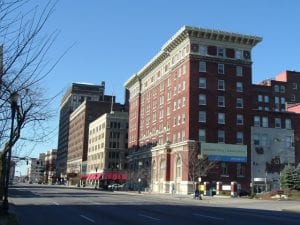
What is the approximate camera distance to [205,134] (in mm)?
80000

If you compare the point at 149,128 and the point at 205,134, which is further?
the point at 149,128

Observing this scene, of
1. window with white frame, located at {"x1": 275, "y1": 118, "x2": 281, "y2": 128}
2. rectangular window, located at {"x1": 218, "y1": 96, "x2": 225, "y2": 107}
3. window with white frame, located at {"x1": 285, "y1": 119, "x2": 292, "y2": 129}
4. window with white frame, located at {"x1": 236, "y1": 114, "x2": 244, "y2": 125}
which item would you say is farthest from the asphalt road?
window with white frame, located at {"x1": 285, "y1": 119, "x2": 292, "y2": 129}

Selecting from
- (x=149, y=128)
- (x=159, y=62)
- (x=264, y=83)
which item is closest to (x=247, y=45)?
(x=159, y=62)

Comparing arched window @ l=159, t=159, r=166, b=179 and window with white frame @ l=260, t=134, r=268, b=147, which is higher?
window with white frame @ l=260, t=134, r=268, b=147

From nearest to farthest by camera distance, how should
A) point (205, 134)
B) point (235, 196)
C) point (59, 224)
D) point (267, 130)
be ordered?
1. point (59, 224)
2. point (235, 196)
3. point (205, 134)
4. point (267, 130)

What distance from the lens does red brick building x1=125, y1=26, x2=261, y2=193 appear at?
79.6m

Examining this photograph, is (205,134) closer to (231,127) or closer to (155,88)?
(231,127)

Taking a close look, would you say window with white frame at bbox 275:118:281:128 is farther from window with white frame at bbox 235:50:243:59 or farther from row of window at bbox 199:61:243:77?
window with white frame at bbox 235:50:243:59

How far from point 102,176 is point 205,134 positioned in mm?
61653

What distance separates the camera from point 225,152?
80.0 m

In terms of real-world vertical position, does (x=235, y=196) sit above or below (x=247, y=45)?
below

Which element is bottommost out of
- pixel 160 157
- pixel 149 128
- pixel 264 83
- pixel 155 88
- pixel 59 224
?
pixel 59 224

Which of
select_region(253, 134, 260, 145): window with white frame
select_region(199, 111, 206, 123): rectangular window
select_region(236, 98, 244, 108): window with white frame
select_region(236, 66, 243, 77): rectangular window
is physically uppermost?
select_region(236, 66, 243, 77): rectangular window

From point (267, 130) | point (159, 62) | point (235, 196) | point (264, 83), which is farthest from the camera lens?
point (264, 83)
